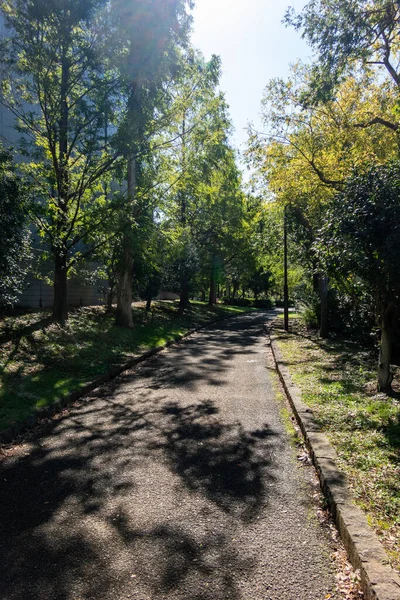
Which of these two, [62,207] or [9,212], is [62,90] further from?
[9,212]

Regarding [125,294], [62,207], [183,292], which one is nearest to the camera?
[62,207]

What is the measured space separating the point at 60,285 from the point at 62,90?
5.30 meters

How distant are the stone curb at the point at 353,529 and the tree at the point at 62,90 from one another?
27.6ft

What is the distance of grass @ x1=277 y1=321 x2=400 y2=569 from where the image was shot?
11.0 ft

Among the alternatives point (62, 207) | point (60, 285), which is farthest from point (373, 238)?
point (60, 285)

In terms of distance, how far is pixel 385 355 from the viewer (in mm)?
6883

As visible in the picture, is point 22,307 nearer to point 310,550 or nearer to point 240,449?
point 240,449

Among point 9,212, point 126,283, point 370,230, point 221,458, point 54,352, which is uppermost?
point 9,212

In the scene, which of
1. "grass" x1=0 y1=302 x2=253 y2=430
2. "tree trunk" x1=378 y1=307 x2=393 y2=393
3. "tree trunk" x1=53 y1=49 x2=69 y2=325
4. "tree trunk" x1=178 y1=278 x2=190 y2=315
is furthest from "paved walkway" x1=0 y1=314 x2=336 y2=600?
"tree trunk" x1=178 y1=278 x2=190 y2=315

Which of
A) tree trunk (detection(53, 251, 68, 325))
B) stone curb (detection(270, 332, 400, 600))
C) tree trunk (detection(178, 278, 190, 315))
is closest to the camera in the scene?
stone curb (detection(270, 332, 400, 600))

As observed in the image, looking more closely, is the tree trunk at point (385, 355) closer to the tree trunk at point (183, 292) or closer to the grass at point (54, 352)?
the grass at point (54, 352)

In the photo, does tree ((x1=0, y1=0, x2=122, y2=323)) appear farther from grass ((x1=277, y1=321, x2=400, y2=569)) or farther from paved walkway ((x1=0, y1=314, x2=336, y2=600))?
grass ((x1=277, y1=321, x2=400, y2=569))

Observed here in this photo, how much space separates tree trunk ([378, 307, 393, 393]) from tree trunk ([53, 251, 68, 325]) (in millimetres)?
8916

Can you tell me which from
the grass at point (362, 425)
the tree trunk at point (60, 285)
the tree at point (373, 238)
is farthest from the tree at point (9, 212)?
the grass at point (362, 425)
